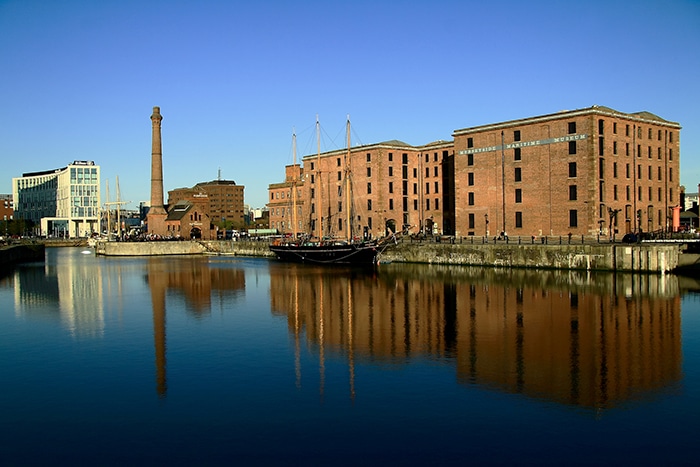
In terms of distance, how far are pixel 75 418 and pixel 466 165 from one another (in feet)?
206

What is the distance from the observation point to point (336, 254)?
244 ft

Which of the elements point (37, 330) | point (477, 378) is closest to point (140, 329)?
point (37, 330)

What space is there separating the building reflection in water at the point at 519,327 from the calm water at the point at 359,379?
0.43 feet

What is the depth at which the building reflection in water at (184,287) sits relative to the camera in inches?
1085

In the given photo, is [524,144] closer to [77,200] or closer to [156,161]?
[156,161]

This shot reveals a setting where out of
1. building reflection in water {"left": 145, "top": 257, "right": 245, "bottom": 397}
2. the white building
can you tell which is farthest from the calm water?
the white building

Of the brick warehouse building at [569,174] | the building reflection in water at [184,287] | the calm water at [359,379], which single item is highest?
the brick warehouse building at [569,174]

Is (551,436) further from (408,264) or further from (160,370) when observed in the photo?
(408,264)

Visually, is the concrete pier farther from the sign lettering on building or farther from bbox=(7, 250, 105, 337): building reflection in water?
the sign lettering on building

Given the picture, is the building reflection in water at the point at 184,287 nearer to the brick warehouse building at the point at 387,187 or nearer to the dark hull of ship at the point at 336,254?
the dark hull of ship at the point at 336,254

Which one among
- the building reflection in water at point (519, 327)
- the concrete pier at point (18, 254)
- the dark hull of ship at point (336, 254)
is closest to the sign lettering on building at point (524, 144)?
the dark hull of ship at point (336, 254)

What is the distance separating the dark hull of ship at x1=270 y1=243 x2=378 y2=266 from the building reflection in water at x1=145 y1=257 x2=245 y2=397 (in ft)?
32.4

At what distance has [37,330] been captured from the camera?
32.4 m

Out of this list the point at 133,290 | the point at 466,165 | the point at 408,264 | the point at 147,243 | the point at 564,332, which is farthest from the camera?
the point at 147,243
